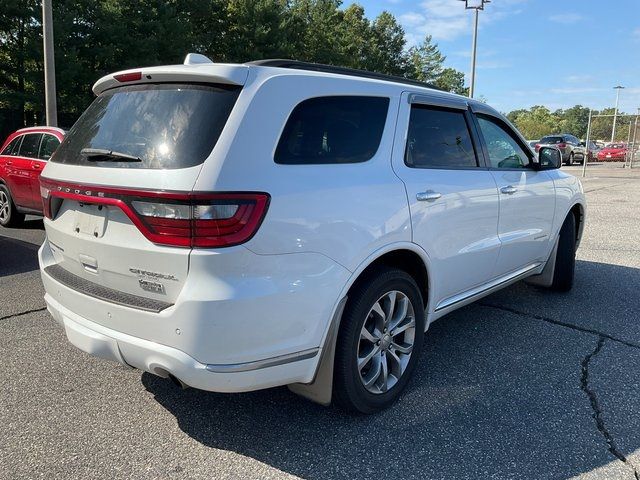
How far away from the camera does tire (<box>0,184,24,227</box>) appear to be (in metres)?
8.86

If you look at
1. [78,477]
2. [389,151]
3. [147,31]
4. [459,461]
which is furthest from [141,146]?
[147,31]

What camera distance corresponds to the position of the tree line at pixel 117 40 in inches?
782

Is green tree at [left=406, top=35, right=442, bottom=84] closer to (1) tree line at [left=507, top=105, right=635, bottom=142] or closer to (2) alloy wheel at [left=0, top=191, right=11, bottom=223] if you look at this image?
(1) tree line at [left=507, top=105, right=635, bottom=142]

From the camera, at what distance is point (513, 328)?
445 cm

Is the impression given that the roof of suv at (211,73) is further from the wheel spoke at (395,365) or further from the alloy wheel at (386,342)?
the wheel spoke at (395,365)

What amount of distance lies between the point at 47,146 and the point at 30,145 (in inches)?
22.3

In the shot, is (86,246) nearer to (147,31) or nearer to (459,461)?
(459,461)

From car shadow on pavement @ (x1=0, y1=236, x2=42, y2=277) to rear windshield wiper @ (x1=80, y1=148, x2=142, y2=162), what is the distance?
3941 mm

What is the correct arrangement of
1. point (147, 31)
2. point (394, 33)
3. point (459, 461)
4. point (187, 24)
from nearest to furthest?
point (459, 461), point (147, 31), point (187, 24), point (394, 33)

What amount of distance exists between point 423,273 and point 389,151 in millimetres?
804

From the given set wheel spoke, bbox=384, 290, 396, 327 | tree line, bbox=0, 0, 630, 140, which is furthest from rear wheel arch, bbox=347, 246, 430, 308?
tree line, bbox=0, 0, 630, 140

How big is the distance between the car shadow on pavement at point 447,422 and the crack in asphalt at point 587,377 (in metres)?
0.03

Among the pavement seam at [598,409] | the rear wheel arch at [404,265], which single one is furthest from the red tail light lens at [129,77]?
the pavement seam at [598,409]

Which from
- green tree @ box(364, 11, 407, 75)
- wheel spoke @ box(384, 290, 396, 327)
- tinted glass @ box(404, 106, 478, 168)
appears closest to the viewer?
wheel spoke @ box(384, 290, 396, 327)
